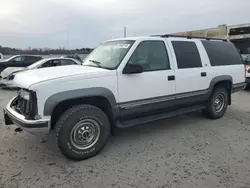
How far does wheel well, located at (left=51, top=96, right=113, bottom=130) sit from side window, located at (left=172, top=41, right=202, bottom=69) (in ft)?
5.78

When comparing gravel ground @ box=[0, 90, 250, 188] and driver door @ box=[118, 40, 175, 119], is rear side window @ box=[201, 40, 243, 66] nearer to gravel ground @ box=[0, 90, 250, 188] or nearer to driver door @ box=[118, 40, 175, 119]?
driver door @ box=[118, 40, 175, 119]

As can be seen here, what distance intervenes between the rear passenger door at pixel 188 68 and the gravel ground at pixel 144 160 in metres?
0.89

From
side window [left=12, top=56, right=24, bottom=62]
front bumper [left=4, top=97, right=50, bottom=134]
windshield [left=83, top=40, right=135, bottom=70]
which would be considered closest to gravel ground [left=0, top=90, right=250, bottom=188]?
front bumper [left=4, top=97, right=50, bottom=134]

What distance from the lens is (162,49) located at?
14.9 ft

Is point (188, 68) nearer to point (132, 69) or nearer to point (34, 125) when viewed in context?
point (132, 69)

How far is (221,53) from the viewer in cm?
569

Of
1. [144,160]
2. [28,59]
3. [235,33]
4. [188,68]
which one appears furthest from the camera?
[235,33]

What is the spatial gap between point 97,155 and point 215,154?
6.35 ft

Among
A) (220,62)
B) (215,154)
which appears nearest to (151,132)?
(215,154)

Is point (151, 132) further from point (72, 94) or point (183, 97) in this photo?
point (72, 94)

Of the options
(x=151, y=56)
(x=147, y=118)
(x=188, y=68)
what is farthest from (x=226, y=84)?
(x=147, y=118)

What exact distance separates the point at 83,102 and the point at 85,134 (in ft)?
1.68

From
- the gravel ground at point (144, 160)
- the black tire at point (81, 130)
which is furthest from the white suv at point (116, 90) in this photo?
the gravel ground at point (144, 160)

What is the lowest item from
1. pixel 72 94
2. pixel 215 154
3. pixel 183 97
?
pixel 215 154
